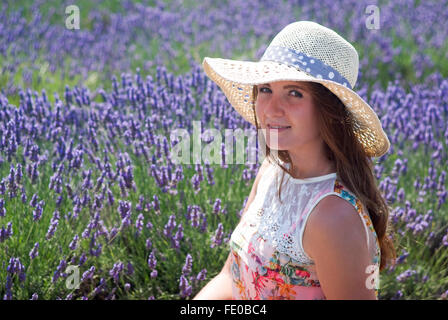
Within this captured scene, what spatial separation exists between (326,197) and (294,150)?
7.6 inches

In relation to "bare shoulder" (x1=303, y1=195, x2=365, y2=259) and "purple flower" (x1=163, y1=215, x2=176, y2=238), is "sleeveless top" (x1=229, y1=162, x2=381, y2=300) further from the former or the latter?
"purple flower" (x1=163, y1=215, x2=176, y2=238)

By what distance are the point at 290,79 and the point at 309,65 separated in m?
0.10

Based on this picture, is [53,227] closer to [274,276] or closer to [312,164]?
[274,276]

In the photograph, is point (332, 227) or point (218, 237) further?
point (218, 237)

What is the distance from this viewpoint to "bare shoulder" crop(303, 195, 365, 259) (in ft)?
4.67

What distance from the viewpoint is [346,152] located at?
5.24 feet

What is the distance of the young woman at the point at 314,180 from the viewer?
4.76 ft

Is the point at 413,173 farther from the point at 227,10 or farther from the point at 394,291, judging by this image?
the point at 227,10

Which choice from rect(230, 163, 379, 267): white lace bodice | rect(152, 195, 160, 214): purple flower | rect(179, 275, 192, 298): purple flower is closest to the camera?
rect(230, 163, 379, 267): white lace bodice

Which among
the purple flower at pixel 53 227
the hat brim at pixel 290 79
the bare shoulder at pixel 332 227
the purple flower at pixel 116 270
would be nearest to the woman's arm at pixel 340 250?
the bare shoulder at pixel 332 227

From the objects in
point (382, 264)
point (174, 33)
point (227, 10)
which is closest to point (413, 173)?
point (382, 264)

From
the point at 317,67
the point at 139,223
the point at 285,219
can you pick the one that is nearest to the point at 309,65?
the point at 317,67

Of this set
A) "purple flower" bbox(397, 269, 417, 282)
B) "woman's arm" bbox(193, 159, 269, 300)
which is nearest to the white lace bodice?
"woman's arm" bbox(193, 159, 269, 300)

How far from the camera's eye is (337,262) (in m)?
1.43
